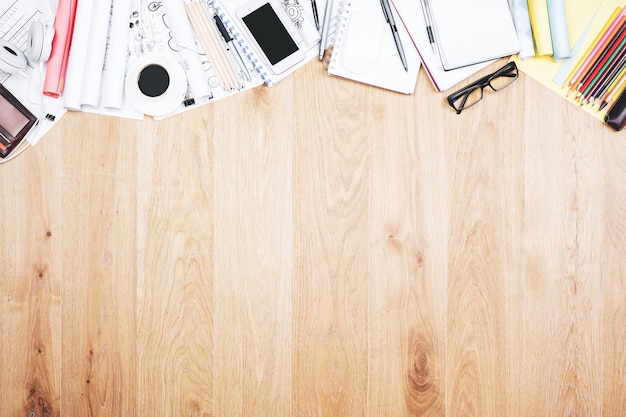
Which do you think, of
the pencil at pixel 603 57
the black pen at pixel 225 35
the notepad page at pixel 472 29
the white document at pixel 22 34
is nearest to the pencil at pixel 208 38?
the black pen at pixel 225 35

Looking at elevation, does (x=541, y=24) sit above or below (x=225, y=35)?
below

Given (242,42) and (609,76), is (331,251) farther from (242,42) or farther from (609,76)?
(609,76)

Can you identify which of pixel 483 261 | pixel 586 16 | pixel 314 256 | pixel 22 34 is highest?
pixel 22 34

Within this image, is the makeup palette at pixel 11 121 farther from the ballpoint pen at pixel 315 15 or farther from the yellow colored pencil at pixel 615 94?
the yellow colored pencil at pixel 615 94

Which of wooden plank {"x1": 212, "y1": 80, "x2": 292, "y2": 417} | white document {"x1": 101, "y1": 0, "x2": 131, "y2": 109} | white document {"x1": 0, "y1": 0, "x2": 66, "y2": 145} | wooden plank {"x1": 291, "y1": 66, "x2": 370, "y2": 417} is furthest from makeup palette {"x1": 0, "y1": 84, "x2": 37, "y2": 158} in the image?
wooden plank {"x1": 291, "y1": 66, "x2": 370, "y2": 417}

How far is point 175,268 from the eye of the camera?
36.7 inches

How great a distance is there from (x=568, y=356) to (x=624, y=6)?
2.42ft

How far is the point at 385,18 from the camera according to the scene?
0.90 metres

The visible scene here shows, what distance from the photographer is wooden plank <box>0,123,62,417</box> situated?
921 mm

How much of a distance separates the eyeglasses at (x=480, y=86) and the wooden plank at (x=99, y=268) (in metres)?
0.68

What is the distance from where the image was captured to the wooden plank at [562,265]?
37.0 inches

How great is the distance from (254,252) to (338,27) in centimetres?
49

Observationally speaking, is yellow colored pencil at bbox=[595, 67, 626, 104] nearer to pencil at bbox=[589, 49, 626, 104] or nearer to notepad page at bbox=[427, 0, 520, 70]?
pencil at bbox=[589, 49, 626, 104]

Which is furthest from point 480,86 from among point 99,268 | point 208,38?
point 99,268
